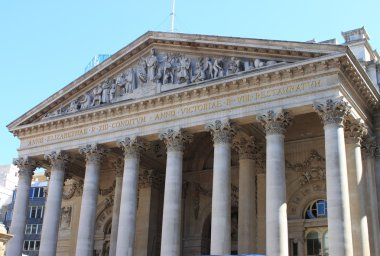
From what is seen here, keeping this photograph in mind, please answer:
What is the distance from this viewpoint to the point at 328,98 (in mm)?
25359

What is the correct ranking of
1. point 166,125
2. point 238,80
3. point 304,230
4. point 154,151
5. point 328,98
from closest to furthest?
1. point 328,98
2. point 238,80
3. point 166,125
4. point 304,230
5. point 154,151

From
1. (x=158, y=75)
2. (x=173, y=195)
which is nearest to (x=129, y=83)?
(x=158, y=75)

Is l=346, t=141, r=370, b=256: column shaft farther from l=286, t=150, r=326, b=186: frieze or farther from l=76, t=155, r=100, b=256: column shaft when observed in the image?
l=76, t=155, r=100, b=256: column shaft

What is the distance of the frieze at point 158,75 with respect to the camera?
28.8 meters

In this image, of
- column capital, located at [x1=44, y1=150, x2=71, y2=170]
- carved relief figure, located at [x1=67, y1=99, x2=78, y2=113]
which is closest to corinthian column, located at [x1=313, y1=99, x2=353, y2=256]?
carved relief figure, located at [x1=67, y1=99, x2=78, y2=113]

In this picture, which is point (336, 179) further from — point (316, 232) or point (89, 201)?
point (89, 201)

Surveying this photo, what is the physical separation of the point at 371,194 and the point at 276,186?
6.06 metres

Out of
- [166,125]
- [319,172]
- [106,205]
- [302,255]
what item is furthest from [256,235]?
[106,205]

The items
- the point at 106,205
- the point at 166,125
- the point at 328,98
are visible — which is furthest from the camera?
the point at 106,205

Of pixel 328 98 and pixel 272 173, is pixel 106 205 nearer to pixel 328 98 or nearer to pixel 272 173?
pixel 272 173

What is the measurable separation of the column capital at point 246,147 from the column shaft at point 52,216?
1117cm

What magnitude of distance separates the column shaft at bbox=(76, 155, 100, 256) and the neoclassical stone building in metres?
0.06

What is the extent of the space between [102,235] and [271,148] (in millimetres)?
19225

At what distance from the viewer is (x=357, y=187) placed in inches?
1040
